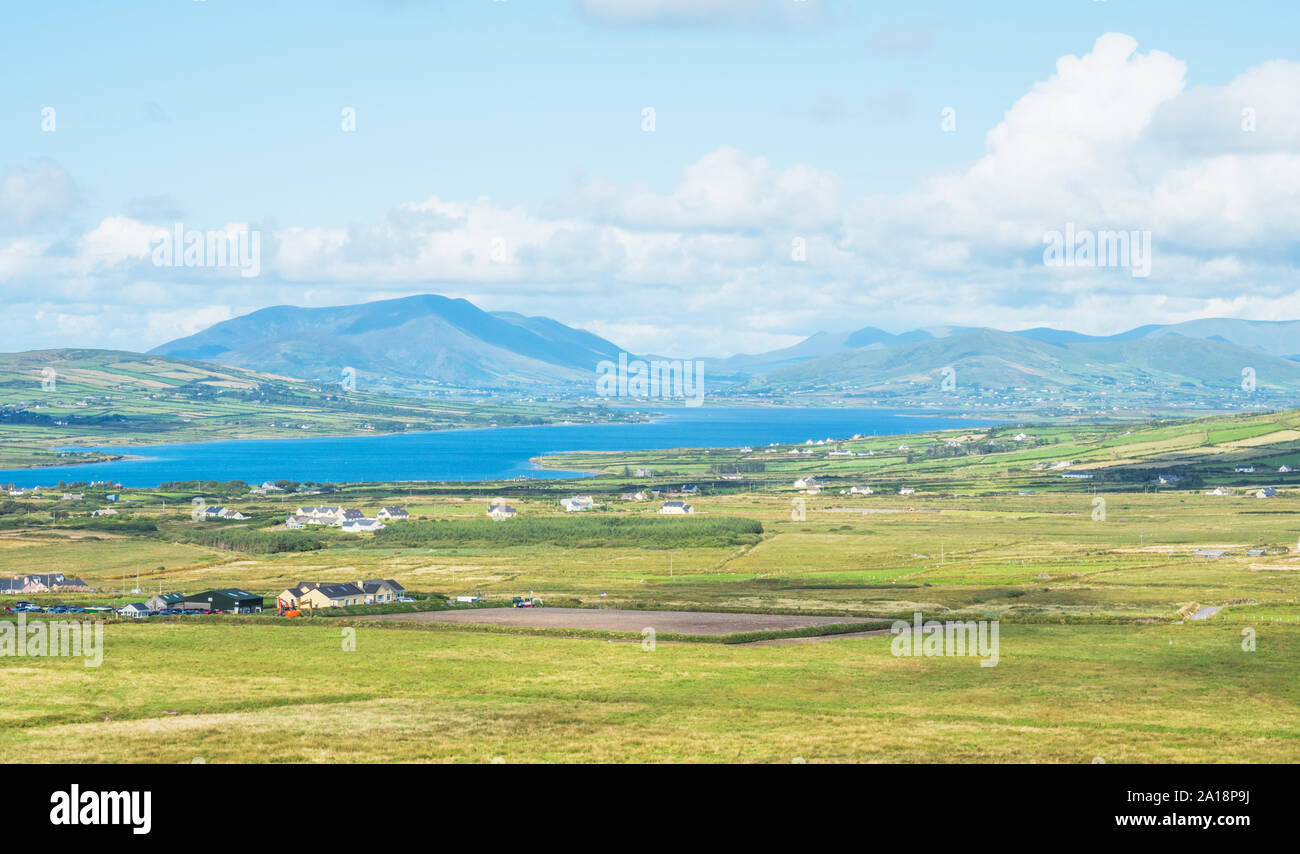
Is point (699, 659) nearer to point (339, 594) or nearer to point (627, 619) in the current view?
point (627, 619)

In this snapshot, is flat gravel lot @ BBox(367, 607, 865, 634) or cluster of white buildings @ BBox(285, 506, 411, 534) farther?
cluster of white buildings @ BBox(285, 506, 411, 534)

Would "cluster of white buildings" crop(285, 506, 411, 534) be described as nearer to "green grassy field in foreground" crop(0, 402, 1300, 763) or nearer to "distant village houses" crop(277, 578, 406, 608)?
"green grassy field in foreground" crop(0, 402, 1300, 763)

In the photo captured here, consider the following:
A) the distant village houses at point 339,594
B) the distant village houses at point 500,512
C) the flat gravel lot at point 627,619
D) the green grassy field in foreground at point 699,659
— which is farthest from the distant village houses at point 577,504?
the flat gravel lot at point 627,619

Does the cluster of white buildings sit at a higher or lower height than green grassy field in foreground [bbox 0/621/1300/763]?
lower

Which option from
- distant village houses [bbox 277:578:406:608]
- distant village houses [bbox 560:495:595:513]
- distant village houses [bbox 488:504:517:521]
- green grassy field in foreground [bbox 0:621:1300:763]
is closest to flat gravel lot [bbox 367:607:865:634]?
green grassy field in foreground [bbox 0:621:1300:763]

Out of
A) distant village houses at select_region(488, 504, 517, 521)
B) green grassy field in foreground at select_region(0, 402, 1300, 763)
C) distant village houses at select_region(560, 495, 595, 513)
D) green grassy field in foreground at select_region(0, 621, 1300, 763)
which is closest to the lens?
green grassy field in foreground at select_region(0, 621, 1300, 763)

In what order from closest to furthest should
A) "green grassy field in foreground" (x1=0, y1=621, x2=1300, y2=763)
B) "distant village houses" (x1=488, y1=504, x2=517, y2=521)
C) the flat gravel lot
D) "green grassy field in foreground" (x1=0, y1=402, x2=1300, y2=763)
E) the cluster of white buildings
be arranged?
"green grassy field in foreground" (x1=0, y1=621, x2=1300, y2=763)
"green grassy field in foreground" (x1=0, y1=402, x2=1300, y2=763)
the flat gravel lot
the cluster of white buildings
"distant village houses" (x1=488, y1=504, x2=517, y2=521)

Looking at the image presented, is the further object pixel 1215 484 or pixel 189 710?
pixel 1215 484
